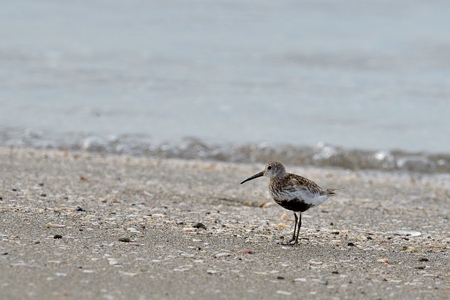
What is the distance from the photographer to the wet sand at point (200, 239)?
14.7 feet

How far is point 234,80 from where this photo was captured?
1583 cm

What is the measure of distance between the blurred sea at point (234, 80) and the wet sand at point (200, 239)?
2.24 meters

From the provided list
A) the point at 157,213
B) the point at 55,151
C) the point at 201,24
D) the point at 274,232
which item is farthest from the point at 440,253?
the point at 201,24

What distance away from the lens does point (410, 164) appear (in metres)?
10.8

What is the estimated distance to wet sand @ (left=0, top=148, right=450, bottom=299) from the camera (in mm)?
4484

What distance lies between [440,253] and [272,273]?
5.13 ft

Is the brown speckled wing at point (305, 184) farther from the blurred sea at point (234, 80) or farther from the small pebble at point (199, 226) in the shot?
the blurred sea at point (234, 80)

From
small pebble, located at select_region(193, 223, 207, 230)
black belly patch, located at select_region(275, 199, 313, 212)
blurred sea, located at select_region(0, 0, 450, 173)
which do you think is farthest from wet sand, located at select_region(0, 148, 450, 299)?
blurred sea, located at select_region(0, 0, 450, 173)

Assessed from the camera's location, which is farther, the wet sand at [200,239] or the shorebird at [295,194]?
the shorebird at [295,194]

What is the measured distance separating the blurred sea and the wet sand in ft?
7.35

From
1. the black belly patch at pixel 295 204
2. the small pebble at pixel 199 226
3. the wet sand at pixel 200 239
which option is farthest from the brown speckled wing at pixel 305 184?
the small pebble at pixel 199 226

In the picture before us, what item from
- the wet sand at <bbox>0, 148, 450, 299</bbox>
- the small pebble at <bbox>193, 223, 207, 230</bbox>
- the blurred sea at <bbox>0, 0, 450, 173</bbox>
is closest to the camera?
the wet sand at <bbox>0, 148, 450, 299</bbox>

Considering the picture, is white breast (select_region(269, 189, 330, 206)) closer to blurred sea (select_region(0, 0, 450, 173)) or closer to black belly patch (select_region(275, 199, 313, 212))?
black belly patch (select_region(275, 199, 313, 212))

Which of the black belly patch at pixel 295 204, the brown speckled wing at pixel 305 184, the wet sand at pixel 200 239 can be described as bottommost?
the wet sand at pixel 200 239
